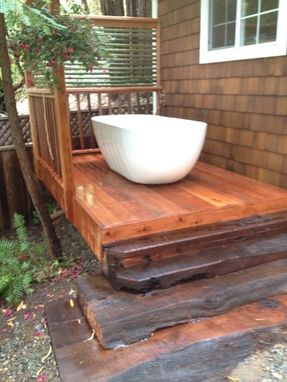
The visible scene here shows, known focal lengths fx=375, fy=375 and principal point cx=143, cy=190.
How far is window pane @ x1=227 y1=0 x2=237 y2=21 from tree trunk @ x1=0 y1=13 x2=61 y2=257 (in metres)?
2.03

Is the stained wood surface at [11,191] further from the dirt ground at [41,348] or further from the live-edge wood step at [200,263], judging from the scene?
the live-edge wood step at [200,263]

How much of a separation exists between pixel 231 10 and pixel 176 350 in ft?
9.95

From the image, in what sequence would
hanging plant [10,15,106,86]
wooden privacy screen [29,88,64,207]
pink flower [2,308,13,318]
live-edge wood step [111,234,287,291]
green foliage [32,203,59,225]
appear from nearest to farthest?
live-edge wood step [111,234,287,291] < hanging plant [10,15,106,86] < pink flower [2,308,13,318] < wooden privacy screen [29,88,64,207] < green foliage [32,203,59,225]

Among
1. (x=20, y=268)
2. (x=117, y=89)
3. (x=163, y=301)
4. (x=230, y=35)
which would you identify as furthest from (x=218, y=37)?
(x=20, y=268)

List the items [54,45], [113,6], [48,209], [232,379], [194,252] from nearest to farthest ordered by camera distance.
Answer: [232,379]
[194,252]
[54,45]
[48,209]
[113,6]

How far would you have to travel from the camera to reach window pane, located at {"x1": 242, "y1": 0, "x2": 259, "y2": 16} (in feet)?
10.5

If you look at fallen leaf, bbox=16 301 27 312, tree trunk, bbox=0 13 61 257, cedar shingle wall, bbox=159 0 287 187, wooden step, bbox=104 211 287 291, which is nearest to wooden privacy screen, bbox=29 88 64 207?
tree trunk, bbox=0 13 61 257

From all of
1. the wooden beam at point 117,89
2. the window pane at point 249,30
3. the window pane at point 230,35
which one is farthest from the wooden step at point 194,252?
the wooden beam at point 117,89

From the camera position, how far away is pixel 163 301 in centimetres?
213

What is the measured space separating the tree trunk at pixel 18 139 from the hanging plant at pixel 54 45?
0.84 feet

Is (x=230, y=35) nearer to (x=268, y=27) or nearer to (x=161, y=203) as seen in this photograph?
(x=268, y=27)

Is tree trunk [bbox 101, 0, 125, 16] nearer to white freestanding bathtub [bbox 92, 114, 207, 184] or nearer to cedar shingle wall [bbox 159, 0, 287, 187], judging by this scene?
cedar shingle wall [bbox 159, 0, 287, 187]

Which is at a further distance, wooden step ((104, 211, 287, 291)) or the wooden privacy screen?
the wooden privacy screen

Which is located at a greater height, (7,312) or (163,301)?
(163,301)
